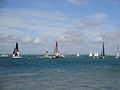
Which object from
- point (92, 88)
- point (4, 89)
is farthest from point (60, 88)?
point (4, 89)

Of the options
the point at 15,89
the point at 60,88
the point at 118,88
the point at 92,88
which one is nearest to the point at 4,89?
the point at 15,89

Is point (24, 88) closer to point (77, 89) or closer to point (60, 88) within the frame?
point (60, 88)

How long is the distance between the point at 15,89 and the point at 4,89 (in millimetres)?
2081

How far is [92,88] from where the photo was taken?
45.4 m

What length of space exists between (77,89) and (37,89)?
770 centimetres

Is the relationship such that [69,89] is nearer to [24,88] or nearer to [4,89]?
[24,88]

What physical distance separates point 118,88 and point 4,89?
72.7ft

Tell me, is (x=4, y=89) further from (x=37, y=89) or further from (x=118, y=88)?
(x=118, y=88)

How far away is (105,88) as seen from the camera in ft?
150

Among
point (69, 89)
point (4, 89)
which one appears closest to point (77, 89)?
point (69, 89)

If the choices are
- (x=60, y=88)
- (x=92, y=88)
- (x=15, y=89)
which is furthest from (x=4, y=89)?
(x=92, y=88)

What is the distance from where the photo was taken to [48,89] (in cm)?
4434

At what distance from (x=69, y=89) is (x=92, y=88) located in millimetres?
4623

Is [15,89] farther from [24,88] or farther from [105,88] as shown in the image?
[105,88]
